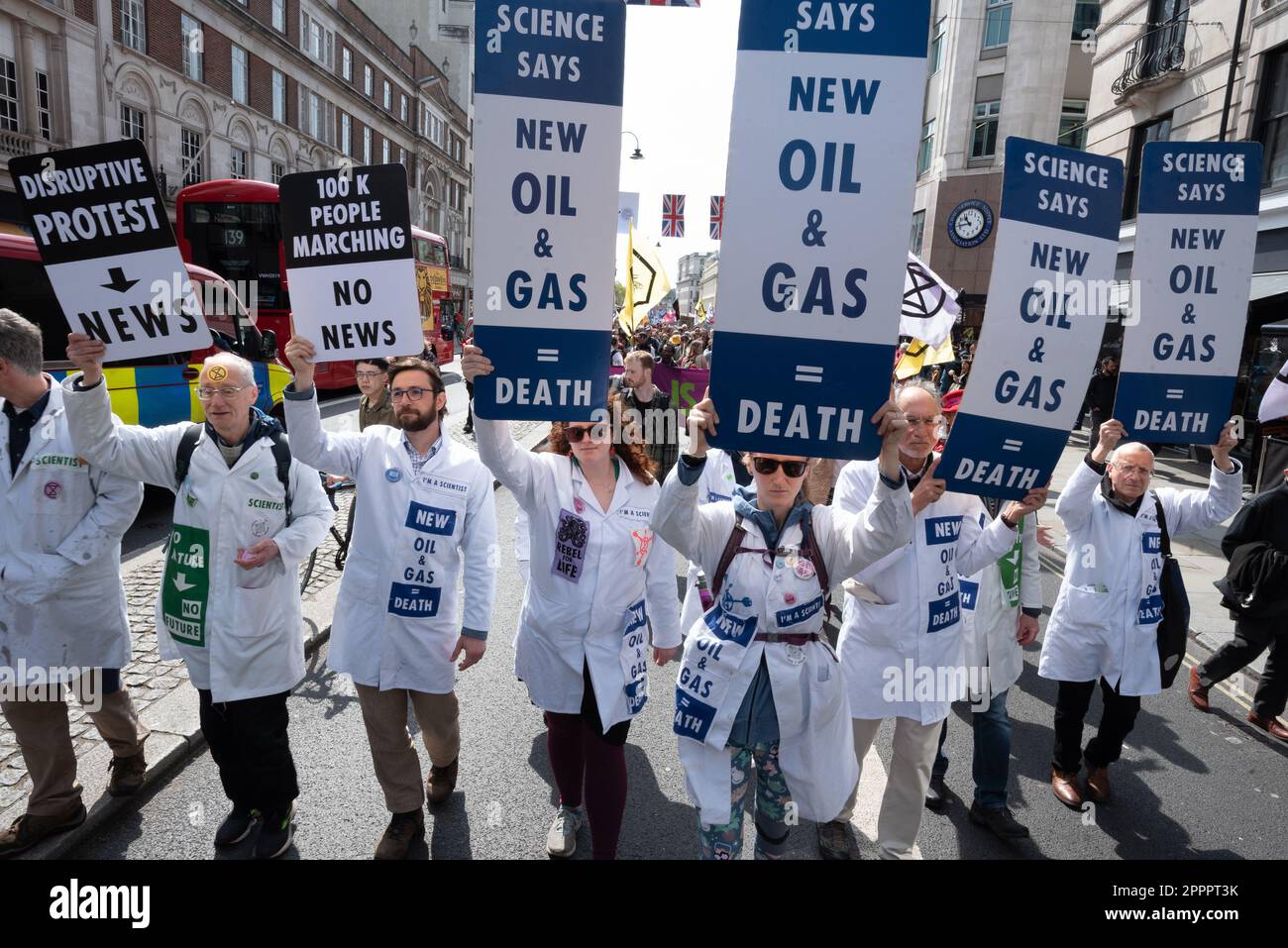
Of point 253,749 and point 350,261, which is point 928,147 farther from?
point 253,749

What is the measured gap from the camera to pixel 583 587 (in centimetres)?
328

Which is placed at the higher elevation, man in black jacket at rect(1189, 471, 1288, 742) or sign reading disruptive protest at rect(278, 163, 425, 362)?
sign reading disruptive protest at rect(278, 163, 425, 362)

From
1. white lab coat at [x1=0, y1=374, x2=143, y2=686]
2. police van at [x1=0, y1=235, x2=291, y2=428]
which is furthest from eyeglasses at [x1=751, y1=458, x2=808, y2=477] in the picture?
police van at [x1=0, y1=235, x2=291, y2=428]

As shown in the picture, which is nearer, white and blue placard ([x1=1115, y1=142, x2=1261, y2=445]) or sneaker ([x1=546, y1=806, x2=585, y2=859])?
sneaker ([x1=546, y1=806, x2=585, y2=859])

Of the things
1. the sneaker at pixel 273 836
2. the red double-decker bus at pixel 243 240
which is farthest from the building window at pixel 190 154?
the sneaker at pixel 273 836

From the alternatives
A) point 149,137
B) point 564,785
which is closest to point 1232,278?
point 564,785

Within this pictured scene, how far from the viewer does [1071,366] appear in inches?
120

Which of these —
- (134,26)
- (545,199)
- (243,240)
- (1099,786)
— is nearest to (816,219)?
(545,199)

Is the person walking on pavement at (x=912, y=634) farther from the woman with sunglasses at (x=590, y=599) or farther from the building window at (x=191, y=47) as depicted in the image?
the building window at (x=191, y=47)

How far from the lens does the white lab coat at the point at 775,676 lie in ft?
9.09

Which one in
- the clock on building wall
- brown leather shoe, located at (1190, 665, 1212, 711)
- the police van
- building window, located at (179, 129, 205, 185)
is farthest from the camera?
the clock on building wall

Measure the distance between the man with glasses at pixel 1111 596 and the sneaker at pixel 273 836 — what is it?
378 centimetres

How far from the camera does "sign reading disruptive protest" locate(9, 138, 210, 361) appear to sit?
10.5 feet

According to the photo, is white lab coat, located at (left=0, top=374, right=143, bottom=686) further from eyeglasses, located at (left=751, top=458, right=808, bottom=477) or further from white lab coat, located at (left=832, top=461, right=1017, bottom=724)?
white lab coat, located at (left=832, top=461, right=1017, bottom=724)
